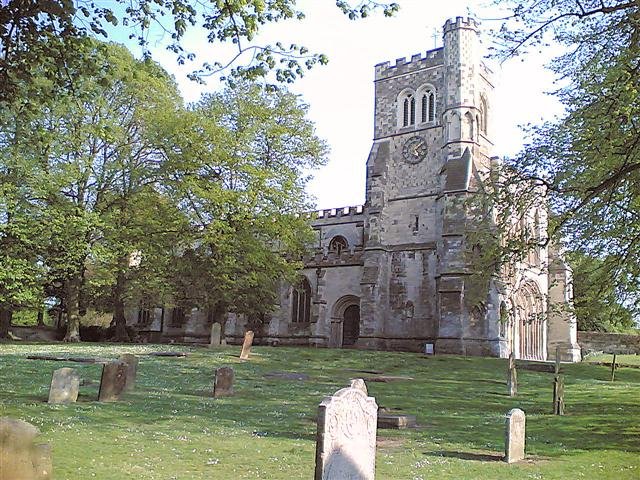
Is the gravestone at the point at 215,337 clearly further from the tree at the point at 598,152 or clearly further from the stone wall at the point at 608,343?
the stone wall at the point at 608,343

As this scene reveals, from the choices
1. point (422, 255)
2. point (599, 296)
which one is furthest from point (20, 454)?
point (422, 255)

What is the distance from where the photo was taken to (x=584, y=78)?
12.8m

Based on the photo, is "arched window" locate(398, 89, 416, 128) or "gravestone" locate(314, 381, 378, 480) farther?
"arched window" locate(398, 89, 416, 128)

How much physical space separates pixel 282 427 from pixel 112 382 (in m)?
3.97

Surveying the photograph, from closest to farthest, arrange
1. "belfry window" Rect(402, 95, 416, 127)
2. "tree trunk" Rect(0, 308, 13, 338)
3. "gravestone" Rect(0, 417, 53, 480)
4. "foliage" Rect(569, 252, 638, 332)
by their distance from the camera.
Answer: "gravestone" Rect(0, 417, 53, 480) → "foliage" Rect(569, 252, 638, 332) → "tree trunk" Rect(0, 308, 13, 338) → "belfry window" Rect(402, 95, 416, 127)

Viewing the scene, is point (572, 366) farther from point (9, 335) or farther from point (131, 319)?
point (131, 319)

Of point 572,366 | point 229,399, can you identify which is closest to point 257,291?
point 572,366

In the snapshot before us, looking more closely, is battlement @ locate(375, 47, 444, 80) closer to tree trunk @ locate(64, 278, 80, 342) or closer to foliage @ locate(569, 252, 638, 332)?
tree trunk @ locate(64, 278, 80, 342)

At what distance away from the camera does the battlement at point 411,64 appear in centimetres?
3666

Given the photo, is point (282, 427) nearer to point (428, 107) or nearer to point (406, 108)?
point (428, 107)

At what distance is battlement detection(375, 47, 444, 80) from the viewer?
36656 mm

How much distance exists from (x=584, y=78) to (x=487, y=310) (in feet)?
62.8

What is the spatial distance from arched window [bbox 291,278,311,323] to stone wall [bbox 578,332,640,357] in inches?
755

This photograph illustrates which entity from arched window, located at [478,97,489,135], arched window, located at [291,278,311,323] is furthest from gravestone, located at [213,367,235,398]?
arched window, located at [478,97,489,135]
